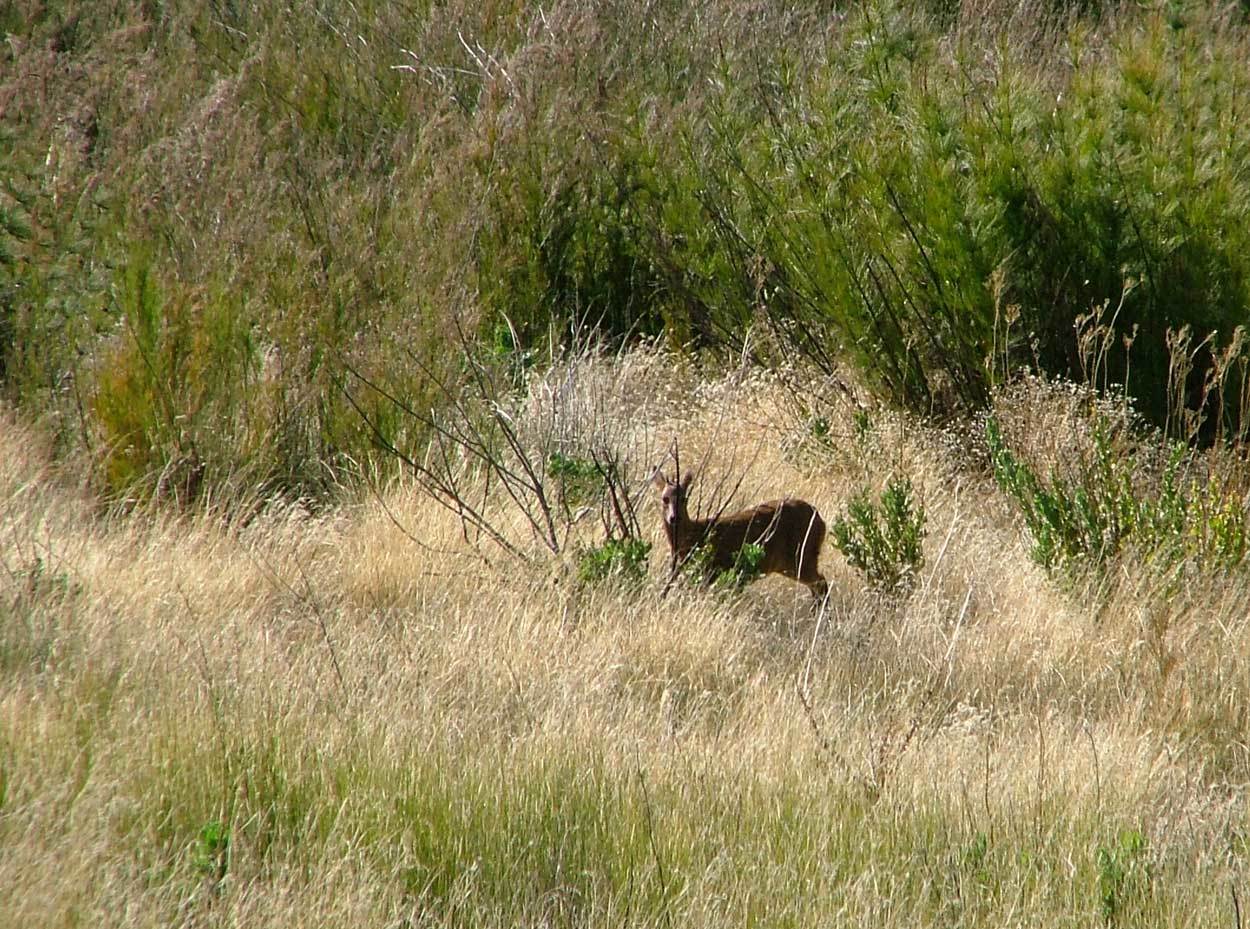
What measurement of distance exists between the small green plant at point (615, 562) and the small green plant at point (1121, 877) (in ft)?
6.67

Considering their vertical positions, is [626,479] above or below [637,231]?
below

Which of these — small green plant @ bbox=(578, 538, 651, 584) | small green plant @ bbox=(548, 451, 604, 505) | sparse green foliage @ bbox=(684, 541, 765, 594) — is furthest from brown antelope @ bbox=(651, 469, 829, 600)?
small green plant @ bbox=(548, 451, 604, 505)

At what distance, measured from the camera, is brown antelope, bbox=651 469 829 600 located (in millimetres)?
5316

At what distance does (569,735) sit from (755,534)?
1.57 metres

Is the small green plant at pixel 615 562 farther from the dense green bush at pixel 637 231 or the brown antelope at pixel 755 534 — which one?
the dense green bush at pixel 637 231

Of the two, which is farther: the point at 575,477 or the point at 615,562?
the point at 575,477

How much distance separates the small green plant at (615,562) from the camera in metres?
5.16

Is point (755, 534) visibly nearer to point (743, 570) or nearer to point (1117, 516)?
point (743, 570)

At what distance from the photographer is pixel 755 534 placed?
17.6ft

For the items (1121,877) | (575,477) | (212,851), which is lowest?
(212,851)

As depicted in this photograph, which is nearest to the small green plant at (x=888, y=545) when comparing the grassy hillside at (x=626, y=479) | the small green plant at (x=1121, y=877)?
the grassy hillside at (x=626, y=479)

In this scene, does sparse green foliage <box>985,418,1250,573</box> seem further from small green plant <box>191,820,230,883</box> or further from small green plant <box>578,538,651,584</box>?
small green plant <box>191,820,230,883</box>

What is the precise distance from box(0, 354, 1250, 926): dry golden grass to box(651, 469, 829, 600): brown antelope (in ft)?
0.52

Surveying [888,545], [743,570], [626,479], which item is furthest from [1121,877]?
[626,479]
